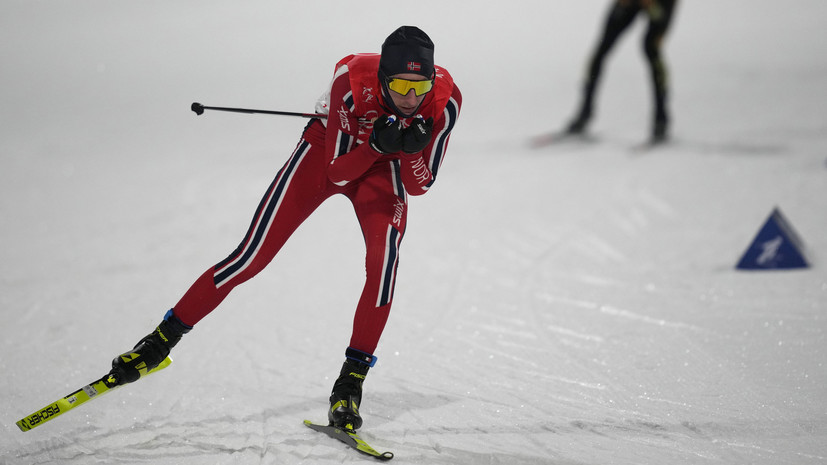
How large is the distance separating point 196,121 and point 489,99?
12.8 feet

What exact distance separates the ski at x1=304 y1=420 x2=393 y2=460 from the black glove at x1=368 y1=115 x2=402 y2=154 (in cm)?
115

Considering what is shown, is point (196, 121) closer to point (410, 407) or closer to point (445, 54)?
point (445, 54)

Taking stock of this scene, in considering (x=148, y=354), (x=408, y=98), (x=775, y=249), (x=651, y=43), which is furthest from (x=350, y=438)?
(x=651, y=43)

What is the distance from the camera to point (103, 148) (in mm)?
8750

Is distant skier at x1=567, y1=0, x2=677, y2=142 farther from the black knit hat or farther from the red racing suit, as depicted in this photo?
the black knit hat

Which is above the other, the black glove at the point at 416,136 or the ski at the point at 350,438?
the black glove at the point at 416,136

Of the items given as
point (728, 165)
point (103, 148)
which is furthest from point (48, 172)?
point (728, 165)

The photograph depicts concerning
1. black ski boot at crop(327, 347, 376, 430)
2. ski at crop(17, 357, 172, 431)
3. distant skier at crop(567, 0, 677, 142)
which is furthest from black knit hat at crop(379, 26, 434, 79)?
distant skier at crop(567, 0, 677, 142)

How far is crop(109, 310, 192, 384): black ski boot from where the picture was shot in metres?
3.23

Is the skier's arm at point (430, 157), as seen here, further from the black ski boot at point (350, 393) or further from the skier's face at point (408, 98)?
the black ski boot at point (350, 393)

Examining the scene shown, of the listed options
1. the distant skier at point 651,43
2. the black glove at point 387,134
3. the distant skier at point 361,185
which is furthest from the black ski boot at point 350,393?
the distant skier at point 651,43

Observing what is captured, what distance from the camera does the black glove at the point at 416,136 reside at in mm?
2896

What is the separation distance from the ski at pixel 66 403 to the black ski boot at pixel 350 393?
936 mm

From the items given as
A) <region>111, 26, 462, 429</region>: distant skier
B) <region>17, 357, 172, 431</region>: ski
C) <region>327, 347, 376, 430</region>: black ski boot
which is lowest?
<region>17, 357, 172, 431</region>: ski
